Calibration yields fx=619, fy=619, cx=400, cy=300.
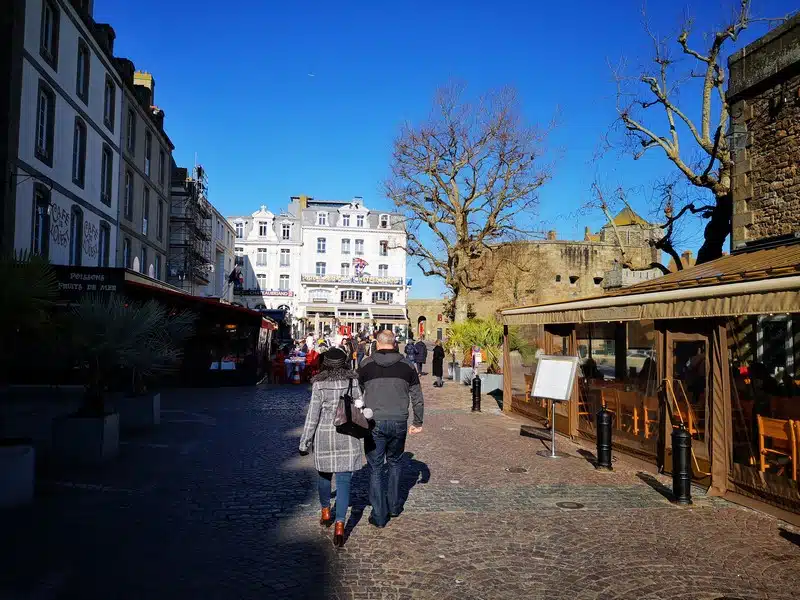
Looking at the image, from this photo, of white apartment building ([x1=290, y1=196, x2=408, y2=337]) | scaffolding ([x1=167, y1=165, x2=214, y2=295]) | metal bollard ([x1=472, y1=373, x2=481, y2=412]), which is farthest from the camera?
white apartment building ([x1=290, y1=196, x2=408, y2=337])

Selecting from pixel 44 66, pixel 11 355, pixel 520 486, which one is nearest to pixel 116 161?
pixel 44 66

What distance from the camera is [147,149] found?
2948 centimetres

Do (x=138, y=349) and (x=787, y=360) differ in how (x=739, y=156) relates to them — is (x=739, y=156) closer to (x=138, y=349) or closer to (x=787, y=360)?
(x=787, y=360)

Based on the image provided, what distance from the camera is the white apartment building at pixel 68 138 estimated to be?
1714 centimetres

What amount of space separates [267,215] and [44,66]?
4927 centimetres

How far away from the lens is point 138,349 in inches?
346

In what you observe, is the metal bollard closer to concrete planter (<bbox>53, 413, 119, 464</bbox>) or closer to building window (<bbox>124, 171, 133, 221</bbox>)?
concrete planter (<bbox>53, 413, 119, 464</bbox>)

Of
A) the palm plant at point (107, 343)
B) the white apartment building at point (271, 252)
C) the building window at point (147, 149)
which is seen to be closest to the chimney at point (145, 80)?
the building window at point (147, 149)

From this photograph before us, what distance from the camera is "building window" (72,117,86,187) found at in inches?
820

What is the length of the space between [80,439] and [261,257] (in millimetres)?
59519

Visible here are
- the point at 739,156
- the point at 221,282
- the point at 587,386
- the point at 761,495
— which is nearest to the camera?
the point at 761,495

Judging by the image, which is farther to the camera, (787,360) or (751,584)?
(787,360)

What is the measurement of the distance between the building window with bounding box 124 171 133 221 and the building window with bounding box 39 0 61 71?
26.2ft

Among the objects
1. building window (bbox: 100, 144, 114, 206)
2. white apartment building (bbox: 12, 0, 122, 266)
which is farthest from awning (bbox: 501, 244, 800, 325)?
building window (bbox: 100, 144, 114, 206)
